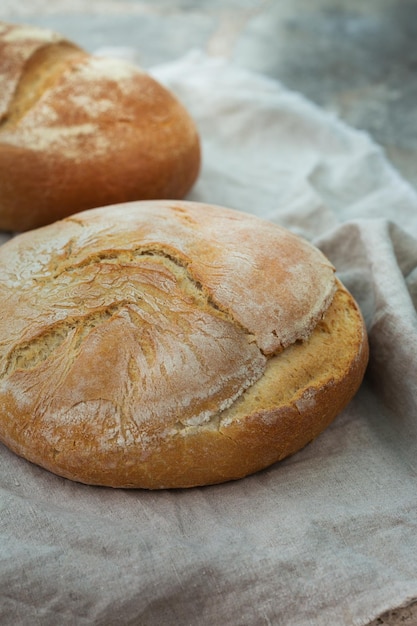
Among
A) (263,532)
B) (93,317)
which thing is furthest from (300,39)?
(263,532)

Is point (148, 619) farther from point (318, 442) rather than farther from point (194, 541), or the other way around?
point (318, 442)

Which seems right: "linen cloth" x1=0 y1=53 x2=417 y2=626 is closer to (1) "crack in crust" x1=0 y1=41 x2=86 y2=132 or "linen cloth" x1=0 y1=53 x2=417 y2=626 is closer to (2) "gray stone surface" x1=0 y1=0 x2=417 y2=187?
(1) "crack in crust" x1=0 y1=41 x2=86 y2=132

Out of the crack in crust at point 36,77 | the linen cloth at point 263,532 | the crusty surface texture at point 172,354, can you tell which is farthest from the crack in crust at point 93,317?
the crack in crust at point 36,77

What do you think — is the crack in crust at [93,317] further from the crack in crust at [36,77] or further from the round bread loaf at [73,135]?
the crack in crust at [36,77]

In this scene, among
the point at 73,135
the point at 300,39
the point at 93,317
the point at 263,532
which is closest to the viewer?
the point at 263,532

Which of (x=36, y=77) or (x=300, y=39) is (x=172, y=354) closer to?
(x=36, y=77)

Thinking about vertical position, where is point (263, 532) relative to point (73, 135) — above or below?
below
